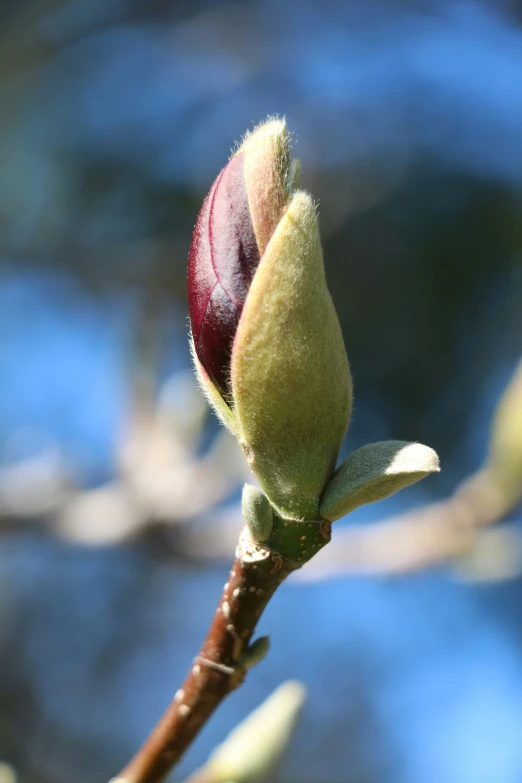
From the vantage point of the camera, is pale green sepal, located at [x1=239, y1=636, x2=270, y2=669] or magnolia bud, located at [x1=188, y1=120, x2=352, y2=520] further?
pale green sepal, located at [x1=239, y1=636, x2=270, y2=669]

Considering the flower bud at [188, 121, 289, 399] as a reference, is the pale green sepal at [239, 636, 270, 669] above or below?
below

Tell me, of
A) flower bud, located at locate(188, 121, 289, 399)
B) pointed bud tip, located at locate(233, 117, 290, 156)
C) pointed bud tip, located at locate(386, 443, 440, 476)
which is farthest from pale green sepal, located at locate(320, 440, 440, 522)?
pointed bud tip, located at locate(233, 117, 290, 156)

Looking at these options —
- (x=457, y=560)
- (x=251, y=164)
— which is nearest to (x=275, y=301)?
(x=251, y=164)

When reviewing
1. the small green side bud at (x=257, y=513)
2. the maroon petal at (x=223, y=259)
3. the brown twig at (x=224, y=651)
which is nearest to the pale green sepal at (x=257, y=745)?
the brown twig at (x=224, y=651)

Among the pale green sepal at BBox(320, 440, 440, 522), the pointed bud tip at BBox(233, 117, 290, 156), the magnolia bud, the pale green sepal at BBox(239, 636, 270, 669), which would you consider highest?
the pointed bud tip at BBox(233, 117, 290, 156)

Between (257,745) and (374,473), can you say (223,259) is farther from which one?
(257,745)

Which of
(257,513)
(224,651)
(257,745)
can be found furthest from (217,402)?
(257,745)

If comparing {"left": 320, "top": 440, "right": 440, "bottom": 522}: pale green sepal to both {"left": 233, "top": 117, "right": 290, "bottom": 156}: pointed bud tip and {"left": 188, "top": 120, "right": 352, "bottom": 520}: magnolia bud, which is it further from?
{"left": 233, "top": 117, "right": 290, "bottom": 156}: pointed bud tip
